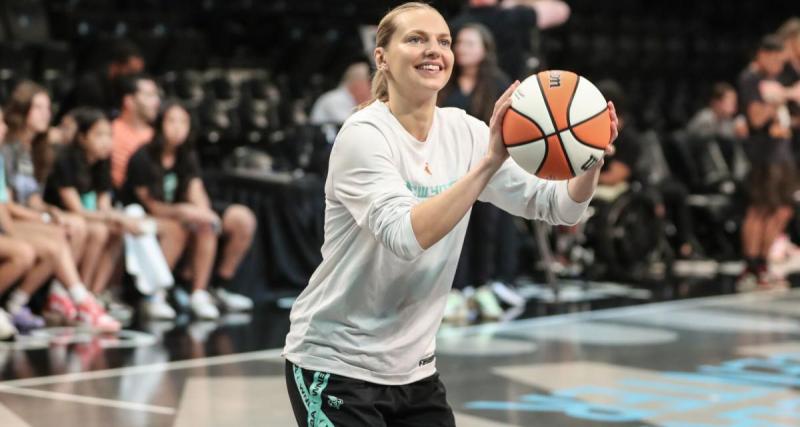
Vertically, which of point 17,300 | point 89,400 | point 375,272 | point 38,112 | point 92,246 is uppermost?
point 38,112

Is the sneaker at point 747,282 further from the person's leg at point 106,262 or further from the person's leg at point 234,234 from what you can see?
the person's leg at point 106,262

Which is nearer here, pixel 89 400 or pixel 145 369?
pixel 89 400

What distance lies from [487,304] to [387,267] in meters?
4.67

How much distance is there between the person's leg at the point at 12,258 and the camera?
6594mm

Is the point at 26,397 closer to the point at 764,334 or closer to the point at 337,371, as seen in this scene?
the point at 337,371

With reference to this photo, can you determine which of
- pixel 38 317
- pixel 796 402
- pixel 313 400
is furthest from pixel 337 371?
pixel 38 317

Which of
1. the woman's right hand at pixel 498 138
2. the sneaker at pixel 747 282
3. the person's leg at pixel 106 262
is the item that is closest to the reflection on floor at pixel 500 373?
the person's leg at pixel 106 262

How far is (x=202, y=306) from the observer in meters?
7.42

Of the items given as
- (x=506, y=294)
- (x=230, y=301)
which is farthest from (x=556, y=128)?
(x=230, y=301)

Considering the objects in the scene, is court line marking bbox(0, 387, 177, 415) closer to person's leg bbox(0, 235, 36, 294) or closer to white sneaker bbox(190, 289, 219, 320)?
person's leg bbox(0, 235, 36, 294)

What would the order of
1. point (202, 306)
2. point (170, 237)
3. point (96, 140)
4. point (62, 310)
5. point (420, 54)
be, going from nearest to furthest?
1. point (420, 54)
2. point (62, 310)
3. point (96, 140)
4. point (202, 306)
5. point (170, 237)

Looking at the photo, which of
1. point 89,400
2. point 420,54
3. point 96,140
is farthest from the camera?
point 96,140

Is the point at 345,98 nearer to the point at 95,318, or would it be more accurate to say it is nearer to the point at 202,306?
the point at 202,306

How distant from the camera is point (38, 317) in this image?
705cm
